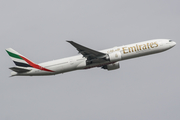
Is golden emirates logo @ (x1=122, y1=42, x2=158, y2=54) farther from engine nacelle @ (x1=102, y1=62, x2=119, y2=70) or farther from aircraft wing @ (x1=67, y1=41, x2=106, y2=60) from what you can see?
aircraft wing @ (x1=67, y1=41, x2=106, y2=60)

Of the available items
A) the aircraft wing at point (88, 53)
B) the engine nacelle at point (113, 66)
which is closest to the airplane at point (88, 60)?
the aircraft wing at point (88, 53)

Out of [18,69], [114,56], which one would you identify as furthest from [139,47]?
[18,69]

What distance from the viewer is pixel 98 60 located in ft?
165

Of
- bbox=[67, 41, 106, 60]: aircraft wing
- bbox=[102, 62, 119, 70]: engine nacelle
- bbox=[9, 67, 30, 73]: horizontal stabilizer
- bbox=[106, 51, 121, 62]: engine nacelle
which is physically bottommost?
bbox=[102, 62, 119, 70]: engine nacelle

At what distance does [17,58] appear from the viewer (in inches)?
2078

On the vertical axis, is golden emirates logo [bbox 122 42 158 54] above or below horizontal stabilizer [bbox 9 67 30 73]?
above

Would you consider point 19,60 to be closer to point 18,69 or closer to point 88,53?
point 18,69

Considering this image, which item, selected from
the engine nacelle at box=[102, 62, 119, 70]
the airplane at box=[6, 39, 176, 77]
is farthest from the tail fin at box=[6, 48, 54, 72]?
the engine nacelle at box=[102, 62, 119, 70]

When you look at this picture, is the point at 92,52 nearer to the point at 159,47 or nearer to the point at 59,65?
the point at 59,65

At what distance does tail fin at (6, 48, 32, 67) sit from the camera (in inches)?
2060

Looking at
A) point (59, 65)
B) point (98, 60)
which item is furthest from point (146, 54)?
point (59, 65)

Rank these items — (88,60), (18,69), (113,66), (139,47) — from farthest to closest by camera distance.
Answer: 1. (113,66)
2. (139,47)
3. (88,60)
4. (18,69)

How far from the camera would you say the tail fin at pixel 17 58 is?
5231 centimetres

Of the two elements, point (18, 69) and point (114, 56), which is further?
point (114, 56)
